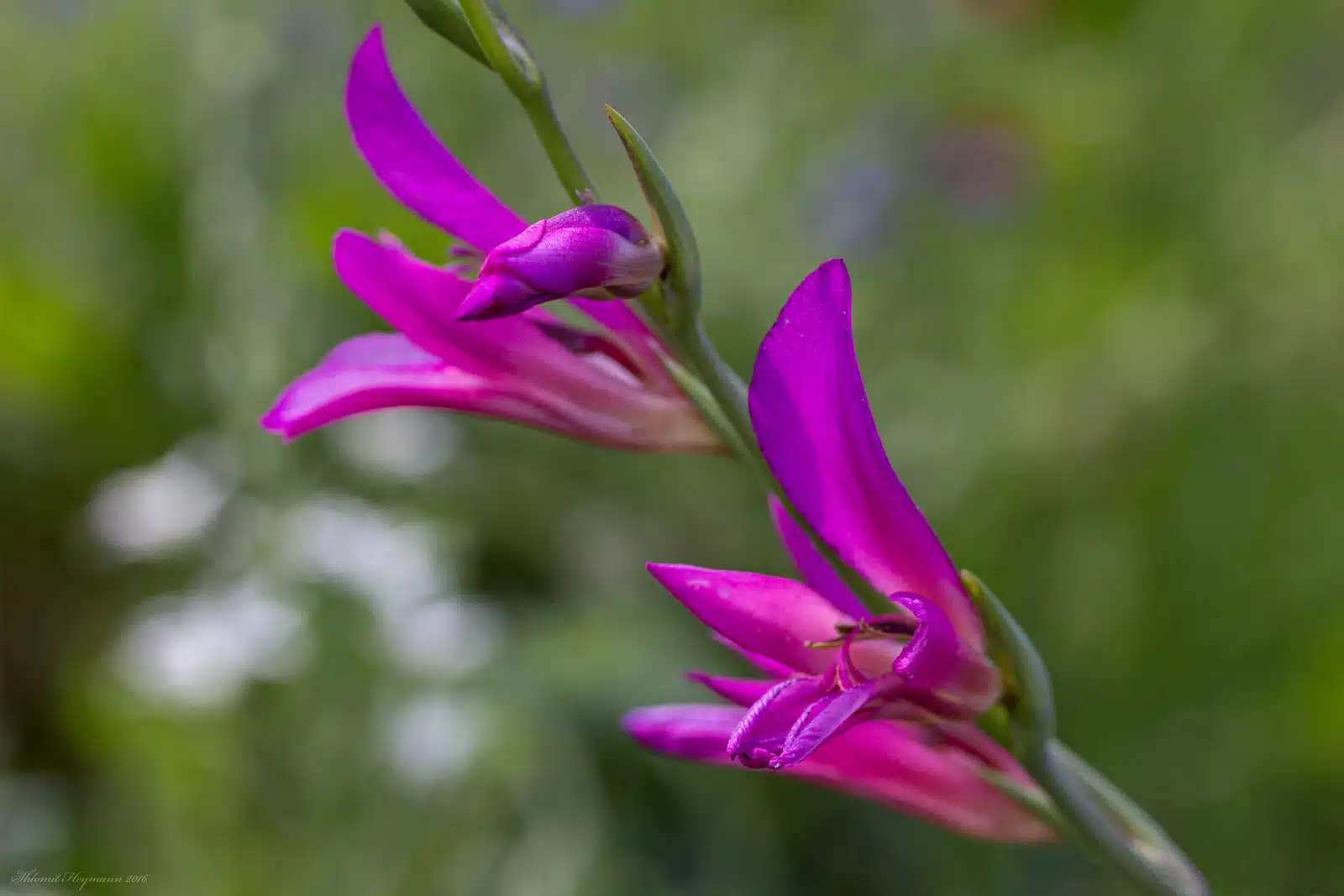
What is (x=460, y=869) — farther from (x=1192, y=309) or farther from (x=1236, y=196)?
(x=1236, y=196)

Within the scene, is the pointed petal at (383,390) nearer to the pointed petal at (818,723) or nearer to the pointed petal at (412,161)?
the pointed petal at (412,161)

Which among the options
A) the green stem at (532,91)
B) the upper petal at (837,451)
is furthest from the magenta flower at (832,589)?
the green stem at (532,91)

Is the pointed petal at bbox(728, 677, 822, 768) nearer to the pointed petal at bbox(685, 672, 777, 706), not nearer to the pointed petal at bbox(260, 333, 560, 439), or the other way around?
the pointed petal at bbox(685, 672, 777, 706)

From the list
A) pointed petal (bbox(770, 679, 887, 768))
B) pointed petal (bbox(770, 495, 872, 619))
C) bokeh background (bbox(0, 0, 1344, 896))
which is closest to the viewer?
pointed petal (bbox(770, 679, 887, 768))

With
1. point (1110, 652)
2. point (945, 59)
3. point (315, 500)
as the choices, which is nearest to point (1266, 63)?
point (945, 59)

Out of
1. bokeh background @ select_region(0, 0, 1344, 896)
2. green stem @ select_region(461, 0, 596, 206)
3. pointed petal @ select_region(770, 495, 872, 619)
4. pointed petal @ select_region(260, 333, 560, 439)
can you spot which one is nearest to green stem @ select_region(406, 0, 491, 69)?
green stem @ select_region(461, 0, 596, 206)

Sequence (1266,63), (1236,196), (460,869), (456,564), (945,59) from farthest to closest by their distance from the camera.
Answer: (945,59), (1266,63), (1236,196), (456,564), (460,869)
